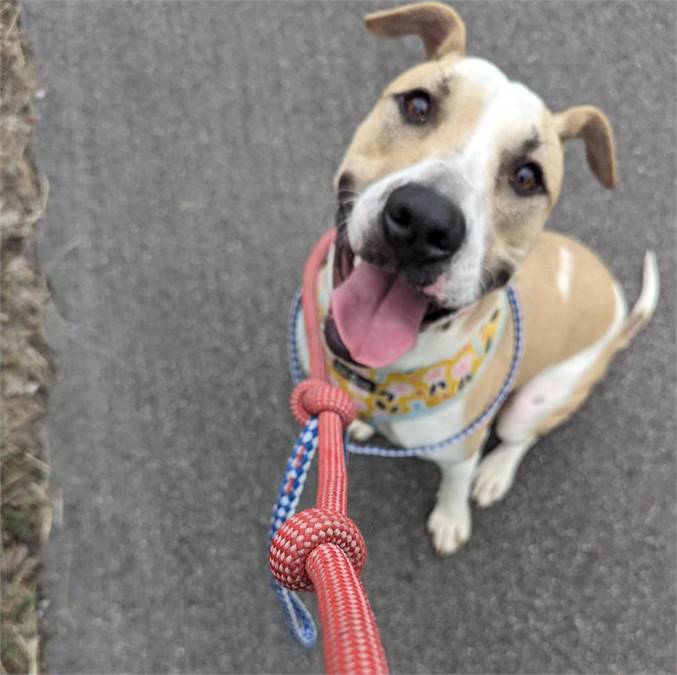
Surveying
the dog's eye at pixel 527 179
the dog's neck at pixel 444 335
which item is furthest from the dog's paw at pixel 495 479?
the dog's eye at pixel 527 179

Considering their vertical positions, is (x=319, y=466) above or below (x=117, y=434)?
above

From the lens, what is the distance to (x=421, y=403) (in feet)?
6.52

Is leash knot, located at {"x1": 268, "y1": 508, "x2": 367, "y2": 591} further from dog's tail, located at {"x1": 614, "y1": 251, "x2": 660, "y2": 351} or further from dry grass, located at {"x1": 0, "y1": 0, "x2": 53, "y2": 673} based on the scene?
dog's tail, located at {"x1": 614, "y1": 251, "x2": 660, "y2": 351}

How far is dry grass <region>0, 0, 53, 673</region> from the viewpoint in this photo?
92.2 inches

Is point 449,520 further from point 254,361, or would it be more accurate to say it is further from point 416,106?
point 416,106

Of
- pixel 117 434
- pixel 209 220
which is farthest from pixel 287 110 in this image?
pixel 117 434

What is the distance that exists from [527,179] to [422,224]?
0.45m

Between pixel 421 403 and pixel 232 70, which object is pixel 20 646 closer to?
pixel 421 403

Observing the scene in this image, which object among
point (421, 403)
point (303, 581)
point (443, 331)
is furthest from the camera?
point (421, 403)

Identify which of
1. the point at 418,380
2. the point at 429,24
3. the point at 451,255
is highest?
the point at 429,24

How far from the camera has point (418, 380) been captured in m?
1.94

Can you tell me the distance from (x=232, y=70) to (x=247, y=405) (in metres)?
1.51

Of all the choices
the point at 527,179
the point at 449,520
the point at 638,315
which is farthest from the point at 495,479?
the point at 527,179

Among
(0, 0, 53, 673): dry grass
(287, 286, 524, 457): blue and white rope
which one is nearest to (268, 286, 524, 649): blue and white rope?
(287, 286, 524, 457): blue and white rope
